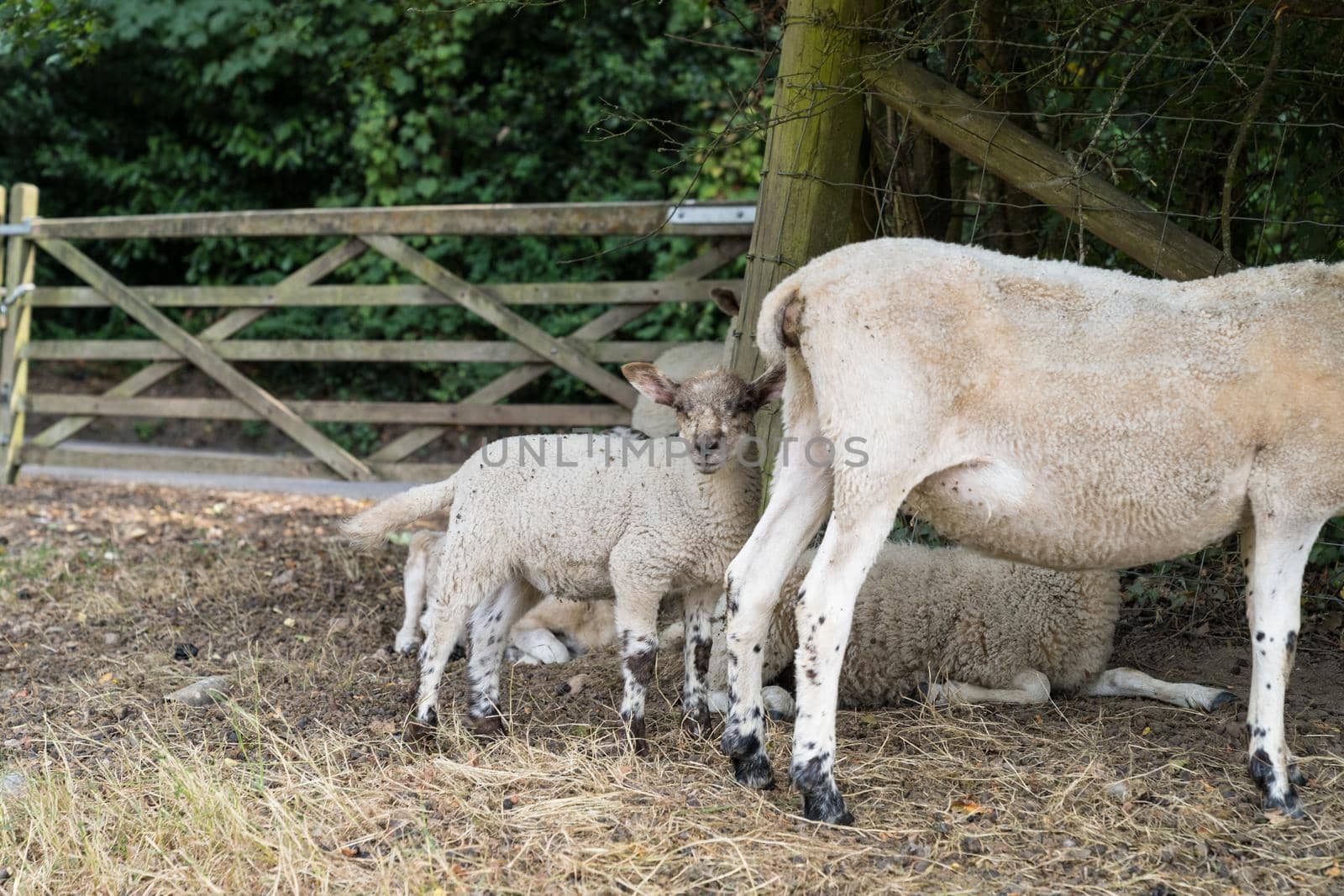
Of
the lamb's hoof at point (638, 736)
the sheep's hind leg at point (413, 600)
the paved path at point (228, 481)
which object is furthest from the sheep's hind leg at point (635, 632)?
the paved path at point (228, 481)

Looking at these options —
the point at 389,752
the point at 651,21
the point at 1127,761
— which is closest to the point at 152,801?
the point at 389,752

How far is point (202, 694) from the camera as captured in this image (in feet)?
15.4

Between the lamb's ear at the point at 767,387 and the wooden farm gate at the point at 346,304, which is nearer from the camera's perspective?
the lamb's ear at the point at 767,387

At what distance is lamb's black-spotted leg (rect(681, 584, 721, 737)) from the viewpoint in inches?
172

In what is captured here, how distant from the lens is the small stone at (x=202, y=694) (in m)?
4.63

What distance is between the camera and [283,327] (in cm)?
1323

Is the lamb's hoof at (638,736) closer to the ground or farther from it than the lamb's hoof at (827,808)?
closer to the ground

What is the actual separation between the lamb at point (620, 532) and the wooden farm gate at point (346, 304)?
10.6 feet

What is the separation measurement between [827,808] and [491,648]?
5.79 feet

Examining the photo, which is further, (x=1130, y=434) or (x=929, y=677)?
(x=929, y=677)

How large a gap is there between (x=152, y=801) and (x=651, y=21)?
32.5 ft

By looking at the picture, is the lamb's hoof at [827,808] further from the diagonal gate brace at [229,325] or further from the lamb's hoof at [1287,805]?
the diagonal gate brace at [229,325]

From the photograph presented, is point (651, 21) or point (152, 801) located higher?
point (651, 21)

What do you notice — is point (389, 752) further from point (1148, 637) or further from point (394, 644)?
point (1148, 637)
